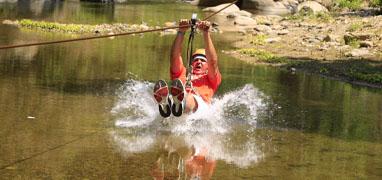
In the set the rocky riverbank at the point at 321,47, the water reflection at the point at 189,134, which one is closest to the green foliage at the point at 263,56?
the rocky riverbank at the point at 321,47

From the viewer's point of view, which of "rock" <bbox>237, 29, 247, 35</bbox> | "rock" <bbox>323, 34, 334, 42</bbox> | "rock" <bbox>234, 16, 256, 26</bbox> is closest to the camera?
"rock" <bbox>323, 34, 334, 42</bbox>

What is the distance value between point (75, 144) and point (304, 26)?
25.4 meters

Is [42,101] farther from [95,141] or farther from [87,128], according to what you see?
[95,141]

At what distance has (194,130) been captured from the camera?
10.2 m

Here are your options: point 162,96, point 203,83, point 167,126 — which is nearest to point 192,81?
point 203,83

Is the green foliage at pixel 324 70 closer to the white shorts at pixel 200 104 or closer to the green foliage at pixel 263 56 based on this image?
the green foliage at pixel 263 56

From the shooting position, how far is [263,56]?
2161cm

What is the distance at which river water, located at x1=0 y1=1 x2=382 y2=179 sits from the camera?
7988mm

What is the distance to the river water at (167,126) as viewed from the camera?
26.2ft

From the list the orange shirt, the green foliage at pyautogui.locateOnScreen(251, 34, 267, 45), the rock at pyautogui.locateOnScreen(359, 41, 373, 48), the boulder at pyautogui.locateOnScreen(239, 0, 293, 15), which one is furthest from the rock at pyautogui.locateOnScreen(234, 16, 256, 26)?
the orange shirt

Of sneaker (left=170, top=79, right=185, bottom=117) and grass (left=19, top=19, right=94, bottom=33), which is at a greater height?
sneaker (left=170, top=79, right=185, bottom=117)

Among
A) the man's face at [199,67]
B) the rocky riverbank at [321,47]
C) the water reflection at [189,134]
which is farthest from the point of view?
the rocky riverbank at [321,47]

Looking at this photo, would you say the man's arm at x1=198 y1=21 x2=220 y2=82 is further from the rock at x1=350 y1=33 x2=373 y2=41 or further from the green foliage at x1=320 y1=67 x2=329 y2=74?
the rock at x1=350 y1=33 x2=373 y2=41

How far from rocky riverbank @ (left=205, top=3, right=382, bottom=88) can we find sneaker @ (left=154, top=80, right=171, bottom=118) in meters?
8.69
